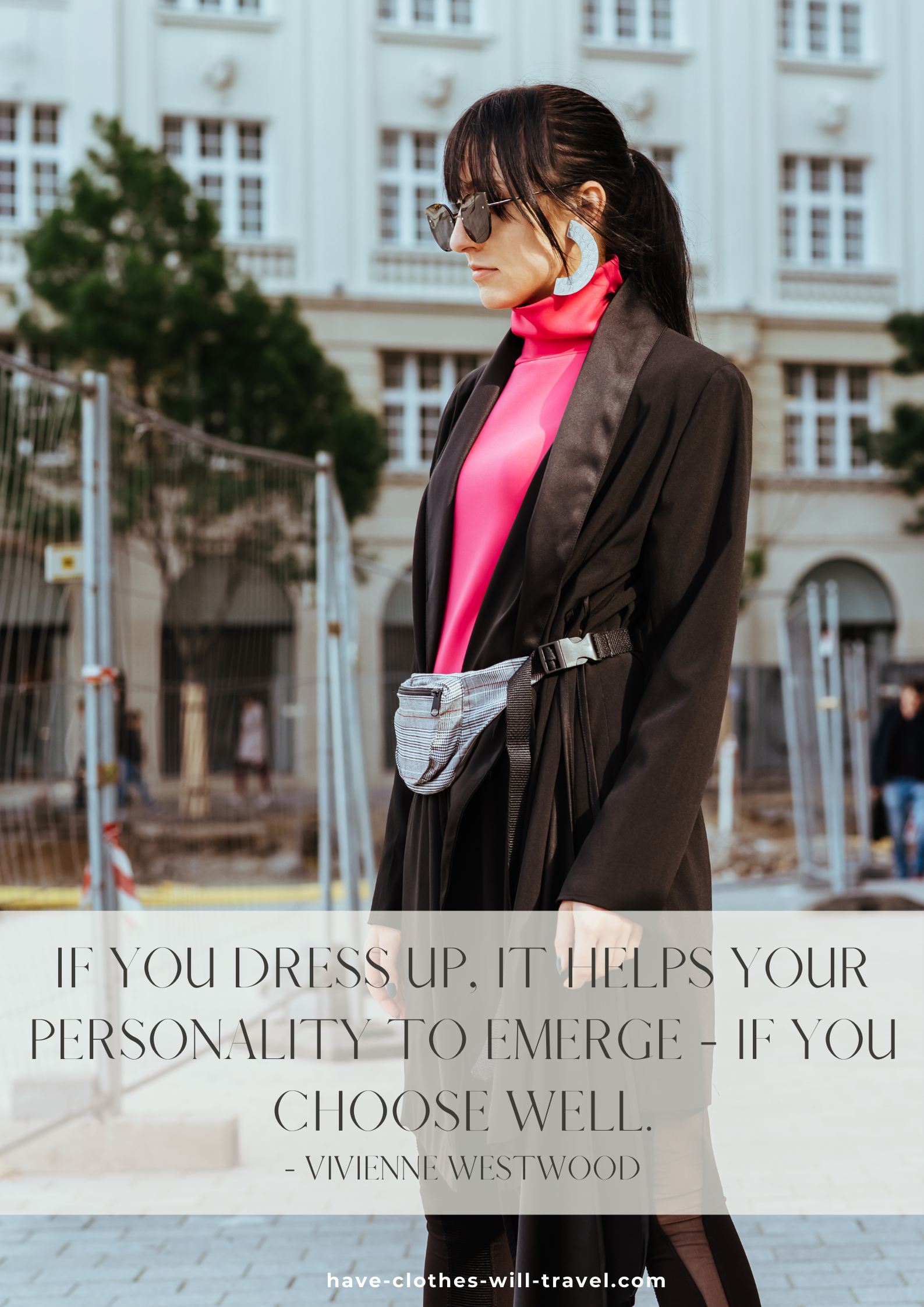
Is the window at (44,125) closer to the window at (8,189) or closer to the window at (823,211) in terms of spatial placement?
the window at (8,189)

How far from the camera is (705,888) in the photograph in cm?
189

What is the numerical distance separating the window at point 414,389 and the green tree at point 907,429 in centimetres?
755

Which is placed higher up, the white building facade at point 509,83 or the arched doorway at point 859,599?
the white building facade at point 509,83

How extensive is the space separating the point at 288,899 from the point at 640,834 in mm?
8072

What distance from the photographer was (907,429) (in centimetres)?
2595

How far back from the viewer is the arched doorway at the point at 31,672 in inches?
199

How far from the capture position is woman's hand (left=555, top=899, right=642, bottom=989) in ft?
5.62

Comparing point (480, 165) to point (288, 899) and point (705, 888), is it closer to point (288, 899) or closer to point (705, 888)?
point (705, 888)

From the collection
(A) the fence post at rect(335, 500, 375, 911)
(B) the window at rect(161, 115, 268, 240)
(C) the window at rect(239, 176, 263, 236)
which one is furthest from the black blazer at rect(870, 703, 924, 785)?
(C) the window at rect(239, 176, 263, 236)

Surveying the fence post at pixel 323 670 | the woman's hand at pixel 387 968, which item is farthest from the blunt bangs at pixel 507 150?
the fence post at pixel 323 670

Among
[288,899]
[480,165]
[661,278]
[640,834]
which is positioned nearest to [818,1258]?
[640,834]

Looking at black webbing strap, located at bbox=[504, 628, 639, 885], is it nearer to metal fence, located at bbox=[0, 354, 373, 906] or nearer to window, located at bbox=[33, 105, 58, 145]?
metal fence, located at bbox=[0, 354, 373, 906]

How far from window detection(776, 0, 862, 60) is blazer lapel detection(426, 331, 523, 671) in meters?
28.4

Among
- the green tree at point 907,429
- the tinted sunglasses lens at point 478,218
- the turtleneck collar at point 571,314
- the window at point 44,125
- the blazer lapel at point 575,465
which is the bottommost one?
the blazer lapel at point 575,465
